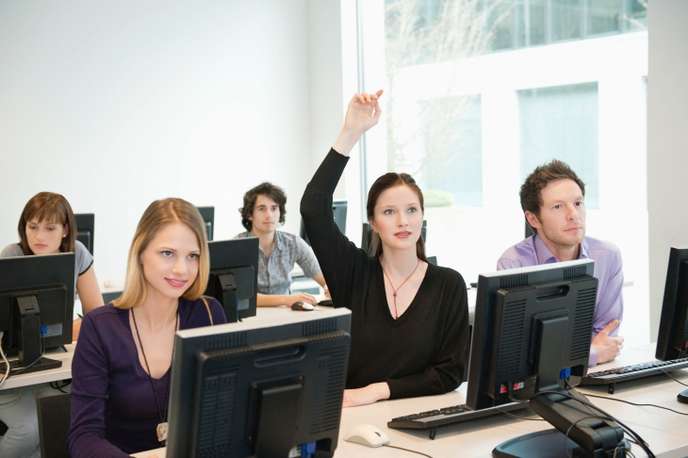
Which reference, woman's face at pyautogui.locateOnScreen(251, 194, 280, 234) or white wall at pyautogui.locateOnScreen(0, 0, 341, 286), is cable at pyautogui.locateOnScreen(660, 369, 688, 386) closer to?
woman's face at pyautogui.locateOnScreen(251, 194, 280, 234)

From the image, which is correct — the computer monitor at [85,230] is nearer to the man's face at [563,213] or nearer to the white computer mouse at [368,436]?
the man's face at [563,213]

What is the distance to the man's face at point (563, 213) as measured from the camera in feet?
9.18

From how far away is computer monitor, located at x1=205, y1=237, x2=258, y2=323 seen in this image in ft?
11.4

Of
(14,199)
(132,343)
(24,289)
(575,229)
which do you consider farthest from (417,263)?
(14,199)

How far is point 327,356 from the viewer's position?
1.67 m

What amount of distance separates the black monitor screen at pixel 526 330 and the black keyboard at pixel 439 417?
0.13 meters

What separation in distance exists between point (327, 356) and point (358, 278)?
105cm

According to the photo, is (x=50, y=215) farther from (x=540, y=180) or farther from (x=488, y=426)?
(x=488, y=426)

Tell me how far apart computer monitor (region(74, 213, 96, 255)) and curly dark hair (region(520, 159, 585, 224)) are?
243 centimetres

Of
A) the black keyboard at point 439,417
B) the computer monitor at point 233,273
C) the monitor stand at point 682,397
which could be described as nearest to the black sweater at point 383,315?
the black keyboard at point 439,417

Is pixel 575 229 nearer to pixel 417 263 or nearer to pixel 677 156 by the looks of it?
pixel 417 263

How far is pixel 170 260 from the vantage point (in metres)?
2.21

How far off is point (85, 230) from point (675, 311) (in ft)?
10.0

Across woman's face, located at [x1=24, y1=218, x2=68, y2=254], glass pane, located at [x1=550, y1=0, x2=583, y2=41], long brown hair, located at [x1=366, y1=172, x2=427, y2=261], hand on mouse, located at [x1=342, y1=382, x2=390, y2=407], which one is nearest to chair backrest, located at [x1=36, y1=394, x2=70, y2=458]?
hand on mouse, located at [x1=342, y1=382, x2=390, y2=407]
